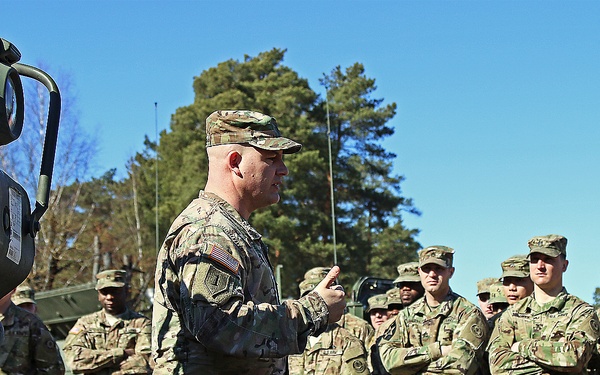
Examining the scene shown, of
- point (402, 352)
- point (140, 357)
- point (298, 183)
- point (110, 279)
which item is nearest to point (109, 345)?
point (140, 357)

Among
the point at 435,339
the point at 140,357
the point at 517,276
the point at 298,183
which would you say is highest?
the point at 298,183

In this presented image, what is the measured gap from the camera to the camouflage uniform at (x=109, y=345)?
402 inches

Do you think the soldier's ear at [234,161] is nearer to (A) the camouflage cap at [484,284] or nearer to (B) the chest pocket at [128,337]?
(B) the chest pocket at [128,337]

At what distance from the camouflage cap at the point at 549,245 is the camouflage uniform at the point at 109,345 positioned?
14.7 feet

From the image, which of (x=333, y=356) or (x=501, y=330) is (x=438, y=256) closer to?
(x=501, y=330)

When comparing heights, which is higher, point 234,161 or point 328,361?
point 234,161

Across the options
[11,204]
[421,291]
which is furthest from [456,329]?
[11,204]

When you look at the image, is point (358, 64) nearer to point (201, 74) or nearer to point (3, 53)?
point (201, 74)

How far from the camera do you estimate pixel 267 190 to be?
13.1 ft

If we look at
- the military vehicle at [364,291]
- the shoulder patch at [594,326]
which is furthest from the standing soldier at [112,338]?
the shoulder patch at [594,326]

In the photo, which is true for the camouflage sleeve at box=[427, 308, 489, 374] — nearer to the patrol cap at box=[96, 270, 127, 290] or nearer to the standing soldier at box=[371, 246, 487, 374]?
the standing soldier at box=[371, 246, 487, 374]

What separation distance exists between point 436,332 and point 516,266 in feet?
6.45

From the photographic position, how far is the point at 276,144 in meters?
3.91

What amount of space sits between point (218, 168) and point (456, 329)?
13.9 feet
